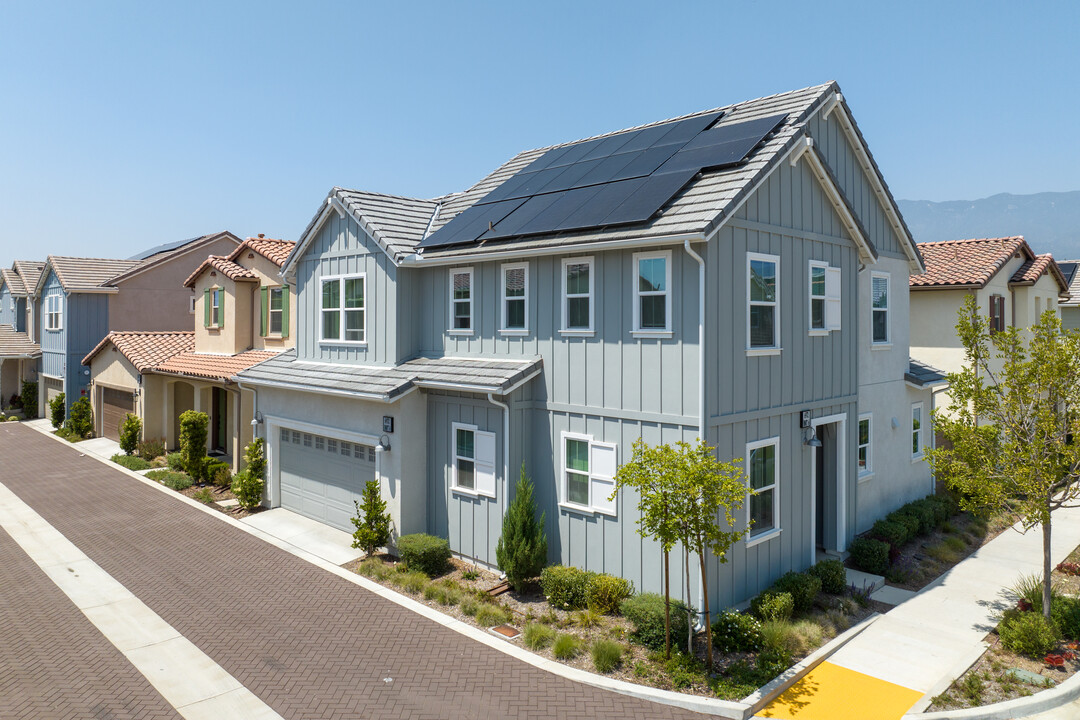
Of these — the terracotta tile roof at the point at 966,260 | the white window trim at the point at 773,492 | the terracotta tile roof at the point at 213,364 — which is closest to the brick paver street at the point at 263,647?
the white window trim at the point at 773,492

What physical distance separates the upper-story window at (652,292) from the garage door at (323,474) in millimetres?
7159

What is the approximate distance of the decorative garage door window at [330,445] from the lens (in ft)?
51.4

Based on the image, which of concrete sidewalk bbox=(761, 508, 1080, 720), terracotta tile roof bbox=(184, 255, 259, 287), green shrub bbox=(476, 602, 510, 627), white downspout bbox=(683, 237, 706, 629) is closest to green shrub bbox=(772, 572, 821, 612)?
concrete sidewalk bbox=(761, 508, 1080, 720)

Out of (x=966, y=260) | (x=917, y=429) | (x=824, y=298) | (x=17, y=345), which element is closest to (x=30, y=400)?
(x=17, y=345)

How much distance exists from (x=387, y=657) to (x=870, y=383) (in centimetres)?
1186

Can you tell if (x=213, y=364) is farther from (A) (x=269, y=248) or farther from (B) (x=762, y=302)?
(B) (x=762, y=302)

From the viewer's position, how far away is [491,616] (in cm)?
1142

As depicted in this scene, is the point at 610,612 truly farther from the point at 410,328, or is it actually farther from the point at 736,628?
the point at 410,328

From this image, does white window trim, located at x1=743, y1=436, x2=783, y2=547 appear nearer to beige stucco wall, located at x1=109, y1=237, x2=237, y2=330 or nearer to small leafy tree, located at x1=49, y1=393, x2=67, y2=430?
beige stucco wall, located at x1=109, y1=237, x2=237, y2=330

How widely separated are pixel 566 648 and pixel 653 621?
1338 mm

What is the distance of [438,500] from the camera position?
14.6 m

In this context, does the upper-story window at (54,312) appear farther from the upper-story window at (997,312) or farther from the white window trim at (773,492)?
the upper-story window at (997,312)

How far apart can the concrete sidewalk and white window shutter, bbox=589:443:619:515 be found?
4003 mm

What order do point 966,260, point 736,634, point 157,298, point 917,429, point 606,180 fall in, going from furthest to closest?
1. point 157,298
2. point 966,260
3. point 917,429
4. point 606,180
5. point 736,634
